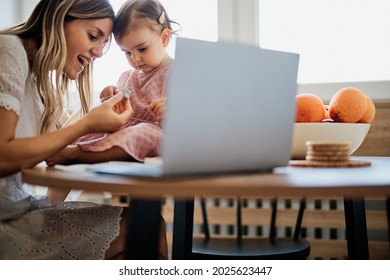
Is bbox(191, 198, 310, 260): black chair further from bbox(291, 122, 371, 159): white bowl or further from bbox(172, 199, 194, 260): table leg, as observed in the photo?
bbox(291, 122, 371, 159): white bowl

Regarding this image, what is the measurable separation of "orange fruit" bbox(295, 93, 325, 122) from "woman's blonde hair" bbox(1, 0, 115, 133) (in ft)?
1.60

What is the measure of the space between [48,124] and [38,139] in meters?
0.30

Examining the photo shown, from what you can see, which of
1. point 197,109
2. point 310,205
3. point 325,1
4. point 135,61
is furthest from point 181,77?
point 325,1

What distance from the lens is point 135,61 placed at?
4.00ft

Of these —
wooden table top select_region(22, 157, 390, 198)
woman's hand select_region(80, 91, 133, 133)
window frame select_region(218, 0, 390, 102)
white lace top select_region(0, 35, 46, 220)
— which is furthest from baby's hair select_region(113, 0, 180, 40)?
window frame select_region(218, 0, 390, 102)

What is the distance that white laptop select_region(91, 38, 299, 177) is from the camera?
0.61 metres

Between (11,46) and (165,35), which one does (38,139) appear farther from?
(165,35)

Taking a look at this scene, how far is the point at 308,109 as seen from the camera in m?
1.05

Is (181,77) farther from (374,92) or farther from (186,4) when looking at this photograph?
(186,4)

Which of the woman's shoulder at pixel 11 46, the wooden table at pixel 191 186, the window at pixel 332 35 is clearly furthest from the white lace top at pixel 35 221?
the window at pixel 332 35

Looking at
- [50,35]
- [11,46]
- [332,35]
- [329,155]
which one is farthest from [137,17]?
[332,35]

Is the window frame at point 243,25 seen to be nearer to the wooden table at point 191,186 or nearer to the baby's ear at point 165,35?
the baby's ear at point 165,35
